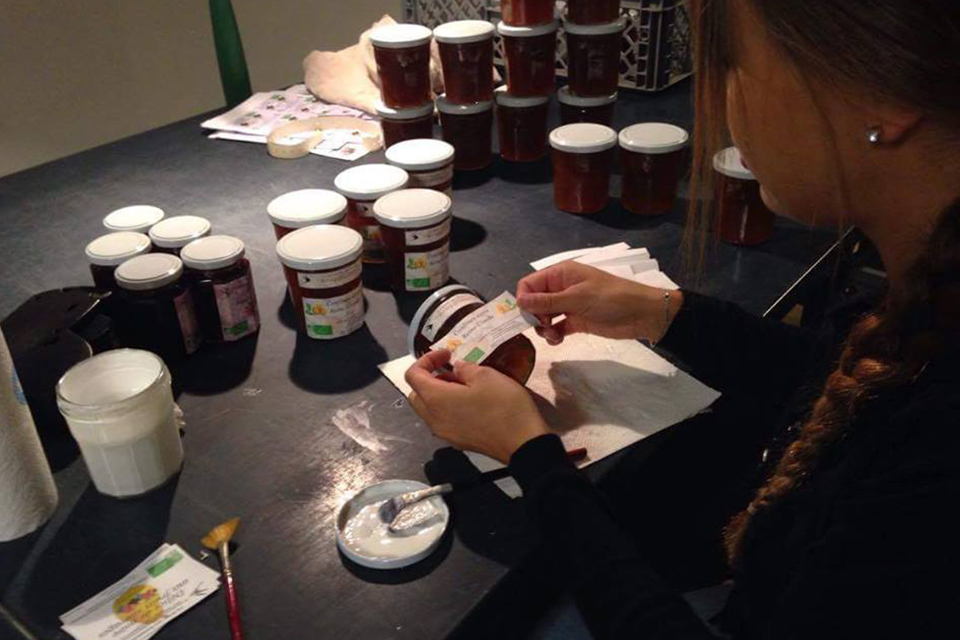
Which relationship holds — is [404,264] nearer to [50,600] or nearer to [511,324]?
[511,324]

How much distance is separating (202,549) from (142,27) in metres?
2.19

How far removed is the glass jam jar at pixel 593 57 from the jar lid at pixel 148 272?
832 millimetres

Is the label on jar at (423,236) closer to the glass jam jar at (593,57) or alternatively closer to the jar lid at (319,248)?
the jar lid at (319,248)

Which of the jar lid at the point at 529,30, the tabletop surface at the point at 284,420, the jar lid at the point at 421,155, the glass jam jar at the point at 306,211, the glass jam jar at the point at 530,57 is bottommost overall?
the tabletop surface at the point at 284,420

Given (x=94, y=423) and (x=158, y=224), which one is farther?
(x=158, y=224)

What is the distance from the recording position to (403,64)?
1.40 m

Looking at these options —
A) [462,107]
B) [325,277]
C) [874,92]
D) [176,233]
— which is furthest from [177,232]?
[874,92]

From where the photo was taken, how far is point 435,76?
1.71m

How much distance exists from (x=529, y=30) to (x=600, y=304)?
69 cm

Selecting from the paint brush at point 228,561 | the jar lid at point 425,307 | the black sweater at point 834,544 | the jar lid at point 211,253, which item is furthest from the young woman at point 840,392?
the jar lid at point 211,253

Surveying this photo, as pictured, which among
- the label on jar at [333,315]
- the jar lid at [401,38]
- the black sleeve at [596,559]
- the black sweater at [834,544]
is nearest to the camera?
the black sweater at [834,544]

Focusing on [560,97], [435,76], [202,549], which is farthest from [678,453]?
[435,76]

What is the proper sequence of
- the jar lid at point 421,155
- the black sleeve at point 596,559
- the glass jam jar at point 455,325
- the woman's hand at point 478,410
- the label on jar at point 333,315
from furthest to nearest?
the jar lid at point 421,155 → the label on jar at point 333,315 → the glass jam jar at point 455,325 → the woman's hand at point 478,410 → the black sleeve at point 596,559

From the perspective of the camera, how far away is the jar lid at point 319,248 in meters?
0.96
